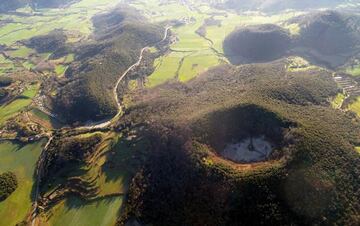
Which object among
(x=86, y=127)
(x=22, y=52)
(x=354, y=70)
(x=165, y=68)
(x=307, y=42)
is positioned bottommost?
(x=22, y=52)

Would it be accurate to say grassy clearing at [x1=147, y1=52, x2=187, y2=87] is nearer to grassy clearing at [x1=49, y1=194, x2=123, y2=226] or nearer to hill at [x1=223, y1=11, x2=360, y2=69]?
hill at [x1=223, y1=11, x2=360, y2=69]

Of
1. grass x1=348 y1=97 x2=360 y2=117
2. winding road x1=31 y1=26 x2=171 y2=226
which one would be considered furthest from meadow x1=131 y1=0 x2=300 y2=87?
grass x1=348 y1=97 x2=360 y2=117

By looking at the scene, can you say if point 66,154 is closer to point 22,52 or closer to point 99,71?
point 99,71

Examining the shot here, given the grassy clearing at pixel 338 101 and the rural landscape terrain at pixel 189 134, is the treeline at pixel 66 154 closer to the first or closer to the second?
the rural landscape terrain at pixel 189 134

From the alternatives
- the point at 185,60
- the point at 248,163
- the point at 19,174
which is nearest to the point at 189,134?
the point at 248,163

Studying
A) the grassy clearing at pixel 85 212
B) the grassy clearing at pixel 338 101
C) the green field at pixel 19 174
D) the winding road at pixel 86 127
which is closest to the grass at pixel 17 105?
the green field at pixel 19 174

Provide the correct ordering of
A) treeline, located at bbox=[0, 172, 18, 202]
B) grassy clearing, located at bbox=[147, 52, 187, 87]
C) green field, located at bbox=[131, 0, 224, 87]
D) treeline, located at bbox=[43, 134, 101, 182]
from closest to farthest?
treeline, located at bbox=[0, 172, 18, 202] < treeline, located at bbox=[43, 134, 101, 182] < grassy clearing, located at bbox=[147, 52, 187, 87] < green field, located at bbox=[131, 0, 224, 87]
